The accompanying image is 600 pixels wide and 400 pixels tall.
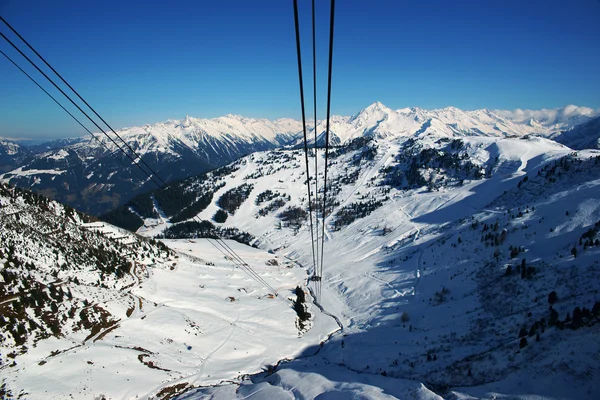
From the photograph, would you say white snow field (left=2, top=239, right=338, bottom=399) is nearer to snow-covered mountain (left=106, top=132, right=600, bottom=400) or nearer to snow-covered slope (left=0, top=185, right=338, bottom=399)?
snow-covered slope (left=0, top=185, right=338, bottom=399)

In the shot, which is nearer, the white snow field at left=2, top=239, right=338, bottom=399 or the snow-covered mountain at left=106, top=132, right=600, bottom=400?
the snow-covered mountain at left=106, top=132, right=600, bottom=400

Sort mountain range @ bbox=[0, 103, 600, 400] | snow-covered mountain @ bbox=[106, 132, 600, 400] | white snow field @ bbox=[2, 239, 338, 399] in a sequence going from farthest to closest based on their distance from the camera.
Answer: white snow field @ bbox=[2, 239, 338, 399] < mountain range @ bbox=[0, 103, 600, 400] < snow-covered mountain @ bbox=[106, 132, 600, 400]

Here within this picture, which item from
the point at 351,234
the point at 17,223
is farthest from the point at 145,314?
the point at 351,234

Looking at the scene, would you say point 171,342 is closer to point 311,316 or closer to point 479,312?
point 311,316

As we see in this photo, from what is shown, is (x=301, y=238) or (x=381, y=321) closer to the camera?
(x=381, y=321)

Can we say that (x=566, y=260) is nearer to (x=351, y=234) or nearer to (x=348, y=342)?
(x=348, y=342)

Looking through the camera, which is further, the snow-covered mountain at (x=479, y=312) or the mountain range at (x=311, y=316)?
the mountain range at (x=311, y=316)

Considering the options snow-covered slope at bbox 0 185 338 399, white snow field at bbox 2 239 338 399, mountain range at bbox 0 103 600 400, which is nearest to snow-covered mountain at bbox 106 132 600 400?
mountain range at bbox 0 103 600 400

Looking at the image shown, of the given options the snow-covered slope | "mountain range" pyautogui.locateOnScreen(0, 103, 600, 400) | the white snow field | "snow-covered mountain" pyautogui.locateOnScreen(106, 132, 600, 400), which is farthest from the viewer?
the snow-covered slope

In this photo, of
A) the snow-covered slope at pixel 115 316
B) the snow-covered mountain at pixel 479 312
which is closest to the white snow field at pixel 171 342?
the snow-covered slope at pixel 115 316

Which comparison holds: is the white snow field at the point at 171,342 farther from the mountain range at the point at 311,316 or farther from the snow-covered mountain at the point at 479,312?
the snow-covered mountain at the point at 479,312

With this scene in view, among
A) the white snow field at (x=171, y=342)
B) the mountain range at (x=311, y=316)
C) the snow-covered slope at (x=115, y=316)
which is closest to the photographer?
the mountain range at (x=311, y=316)
